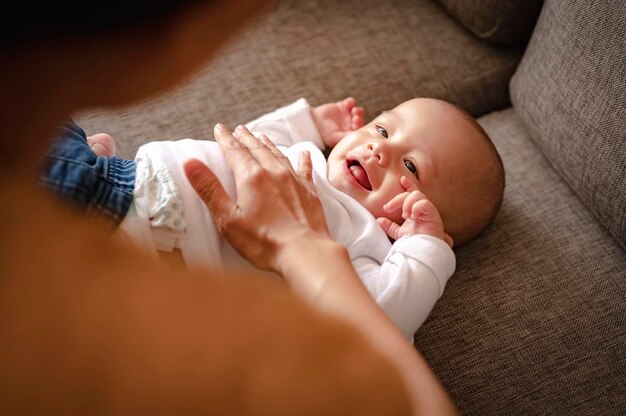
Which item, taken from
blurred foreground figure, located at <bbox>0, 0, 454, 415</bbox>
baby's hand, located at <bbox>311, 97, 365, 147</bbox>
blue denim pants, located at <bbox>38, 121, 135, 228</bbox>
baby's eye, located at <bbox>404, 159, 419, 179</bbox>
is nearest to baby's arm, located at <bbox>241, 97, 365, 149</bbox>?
baby's hand, located at <bbox>311, 97, 365, 147</bbox>

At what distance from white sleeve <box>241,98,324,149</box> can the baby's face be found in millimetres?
153

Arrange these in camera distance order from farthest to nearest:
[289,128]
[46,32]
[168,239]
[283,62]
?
[283,62], [289,128], [168,239], [46,32]

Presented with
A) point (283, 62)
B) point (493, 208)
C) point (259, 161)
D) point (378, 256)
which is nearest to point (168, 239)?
point (259, 161)

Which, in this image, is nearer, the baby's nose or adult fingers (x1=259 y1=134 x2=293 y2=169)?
adult fingers (x1=259 y1=134 x2=293 y2=169)

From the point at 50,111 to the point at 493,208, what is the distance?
1.00 m

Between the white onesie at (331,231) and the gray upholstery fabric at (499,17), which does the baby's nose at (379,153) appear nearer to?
the white onesie at (331,231)

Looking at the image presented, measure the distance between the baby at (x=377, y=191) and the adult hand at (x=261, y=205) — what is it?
7cm

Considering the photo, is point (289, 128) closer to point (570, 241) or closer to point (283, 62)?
point (283, 62)

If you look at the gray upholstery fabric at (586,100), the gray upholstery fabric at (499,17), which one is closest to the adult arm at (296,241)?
the gray upholstery fabric at (586,100)

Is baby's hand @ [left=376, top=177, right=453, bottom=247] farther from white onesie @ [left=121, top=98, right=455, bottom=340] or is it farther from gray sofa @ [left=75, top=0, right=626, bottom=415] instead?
gray sofa @ [left=75, top=0, right=626, bottom=415]

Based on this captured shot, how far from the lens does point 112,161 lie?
3.90 ft

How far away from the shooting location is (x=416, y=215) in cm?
123

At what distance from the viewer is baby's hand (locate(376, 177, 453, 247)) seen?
1.22 meters

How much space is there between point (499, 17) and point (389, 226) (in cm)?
82
